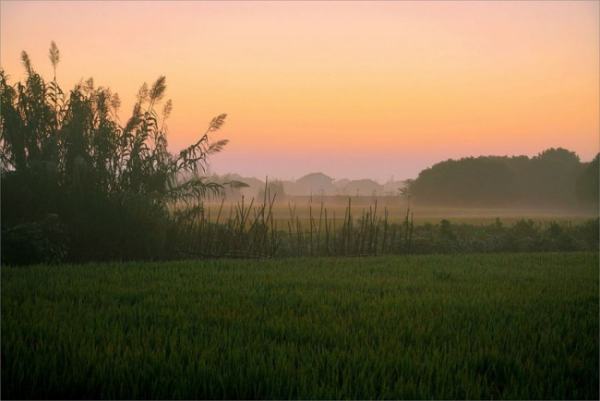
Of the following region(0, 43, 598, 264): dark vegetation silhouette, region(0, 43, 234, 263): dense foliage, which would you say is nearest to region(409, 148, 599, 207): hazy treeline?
region(0, 43, 598, 264): dark vegetation silhouette

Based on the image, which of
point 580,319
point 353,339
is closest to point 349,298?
point 353,339

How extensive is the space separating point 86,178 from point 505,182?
220ft

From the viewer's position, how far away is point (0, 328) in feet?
16.7

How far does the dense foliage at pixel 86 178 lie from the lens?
10922 millimetres

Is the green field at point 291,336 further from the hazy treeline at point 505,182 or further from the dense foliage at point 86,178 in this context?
the hazy treeline at point 505,182

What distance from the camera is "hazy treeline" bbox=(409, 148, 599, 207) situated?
228ft

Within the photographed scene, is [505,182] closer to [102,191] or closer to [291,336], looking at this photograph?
[102,191]

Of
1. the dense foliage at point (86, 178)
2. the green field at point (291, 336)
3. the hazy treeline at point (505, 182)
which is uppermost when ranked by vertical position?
the hazy treeline at point (505, 182)

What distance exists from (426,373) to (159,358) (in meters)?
2.13

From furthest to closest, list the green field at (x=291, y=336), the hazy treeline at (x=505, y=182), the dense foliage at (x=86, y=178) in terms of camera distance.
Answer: the hazy treeline at (x=505, y=182) < the dense foliage at (x=86, y=178) < the green field at (x=291, y=336)

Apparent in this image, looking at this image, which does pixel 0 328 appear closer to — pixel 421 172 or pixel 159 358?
pixel 159 358

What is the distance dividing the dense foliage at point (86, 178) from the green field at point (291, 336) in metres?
2.22

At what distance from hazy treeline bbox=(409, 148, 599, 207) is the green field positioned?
63.8 meters

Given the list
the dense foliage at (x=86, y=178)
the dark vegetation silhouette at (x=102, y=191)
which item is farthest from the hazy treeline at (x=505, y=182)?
the dense foliage at (x=86, y=178)
